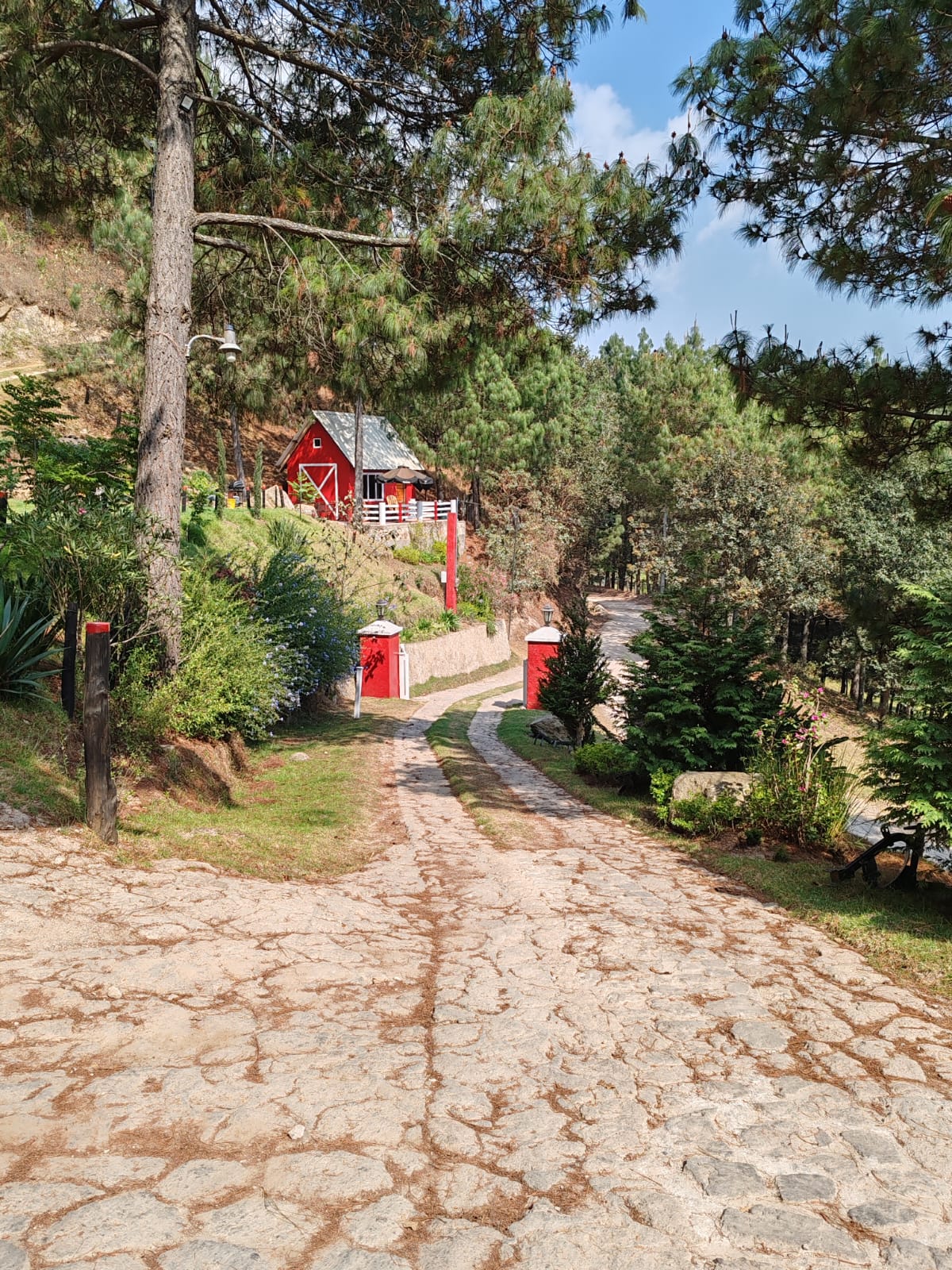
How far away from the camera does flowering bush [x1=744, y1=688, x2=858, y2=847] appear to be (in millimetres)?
7234

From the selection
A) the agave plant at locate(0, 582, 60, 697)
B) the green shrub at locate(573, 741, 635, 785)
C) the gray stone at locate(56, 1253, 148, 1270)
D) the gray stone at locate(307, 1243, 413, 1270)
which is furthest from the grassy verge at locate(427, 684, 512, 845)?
the gray stone at locate(56, 1253, 148, 1270)

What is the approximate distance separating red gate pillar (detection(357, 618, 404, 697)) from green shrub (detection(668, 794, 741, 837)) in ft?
44.2

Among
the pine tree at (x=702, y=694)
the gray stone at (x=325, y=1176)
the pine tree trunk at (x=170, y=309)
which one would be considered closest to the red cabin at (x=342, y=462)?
the pine tree trunk at (x=170, y=309)

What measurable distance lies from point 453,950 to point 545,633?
43.6 feet

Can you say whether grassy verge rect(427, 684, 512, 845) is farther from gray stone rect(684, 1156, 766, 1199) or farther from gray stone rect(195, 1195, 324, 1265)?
gray stone rect(195, 1195, 324, 1265)

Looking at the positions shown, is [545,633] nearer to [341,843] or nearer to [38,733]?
[341,843]

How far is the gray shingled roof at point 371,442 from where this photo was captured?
128 feet

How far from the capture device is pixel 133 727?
754 centimetres

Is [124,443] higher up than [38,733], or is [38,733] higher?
[124,443]

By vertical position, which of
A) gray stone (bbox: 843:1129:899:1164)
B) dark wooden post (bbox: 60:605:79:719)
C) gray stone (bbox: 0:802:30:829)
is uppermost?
dark wooden post (bbox: 60:605:79:719)

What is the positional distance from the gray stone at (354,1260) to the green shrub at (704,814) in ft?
18.9

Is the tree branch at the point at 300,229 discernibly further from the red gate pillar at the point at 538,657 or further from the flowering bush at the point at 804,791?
the red gate pillar at the point at 538,657

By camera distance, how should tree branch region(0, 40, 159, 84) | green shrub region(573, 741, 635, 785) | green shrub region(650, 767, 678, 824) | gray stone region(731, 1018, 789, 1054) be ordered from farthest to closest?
green shrub region(573, 741, 635, 785), tree branch region(0, 40, 159, 84), green shrub region(650, 767, 678, 824), gray stone region(731, 1018, 789, 1054)

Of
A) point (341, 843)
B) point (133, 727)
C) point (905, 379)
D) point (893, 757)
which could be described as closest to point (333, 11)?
point (905, 379)
